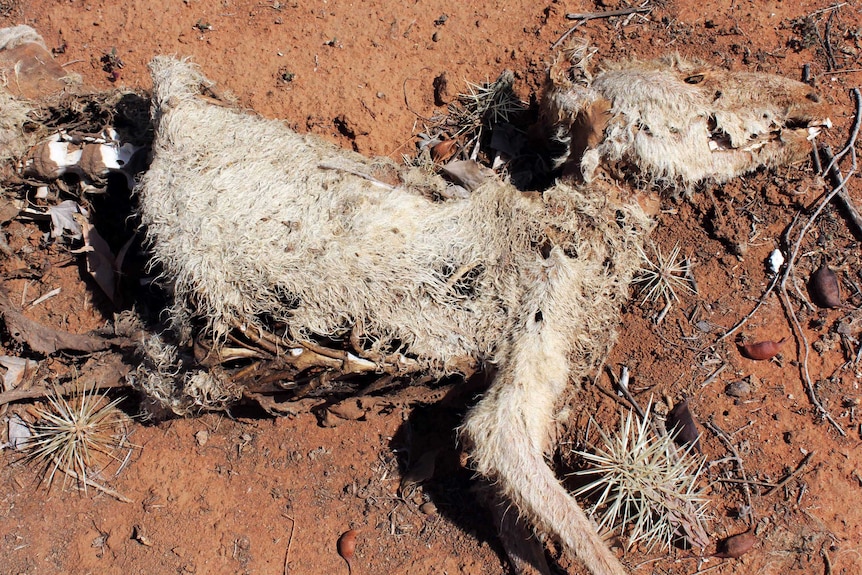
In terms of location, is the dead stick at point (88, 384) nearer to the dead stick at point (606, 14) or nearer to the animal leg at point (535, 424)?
the animal leg at point (535, 424)

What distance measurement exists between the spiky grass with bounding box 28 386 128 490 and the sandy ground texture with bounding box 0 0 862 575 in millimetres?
→ 74

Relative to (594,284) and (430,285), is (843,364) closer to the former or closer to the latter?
(594,284)

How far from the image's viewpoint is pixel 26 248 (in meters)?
4.21

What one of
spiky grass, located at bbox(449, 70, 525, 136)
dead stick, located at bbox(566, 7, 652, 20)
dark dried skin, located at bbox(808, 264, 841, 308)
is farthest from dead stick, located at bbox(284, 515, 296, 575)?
dead stick, located at bbox(566, 7, 652, 20)

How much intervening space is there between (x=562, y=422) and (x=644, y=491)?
0.55 m

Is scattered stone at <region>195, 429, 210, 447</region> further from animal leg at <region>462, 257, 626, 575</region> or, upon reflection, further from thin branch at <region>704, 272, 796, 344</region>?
thin branch at <region>704, 272, 796, 344</region>

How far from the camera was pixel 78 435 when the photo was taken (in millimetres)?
3664

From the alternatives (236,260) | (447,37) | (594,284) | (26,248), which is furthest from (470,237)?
(26,248)

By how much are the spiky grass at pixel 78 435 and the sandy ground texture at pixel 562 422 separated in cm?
7

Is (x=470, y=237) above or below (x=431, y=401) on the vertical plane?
above

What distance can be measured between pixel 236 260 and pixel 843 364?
3234mm

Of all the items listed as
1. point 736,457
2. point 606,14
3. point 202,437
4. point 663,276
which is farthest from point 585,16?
point 202,437

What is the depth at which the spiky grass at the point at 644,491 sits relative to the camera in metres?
3.08

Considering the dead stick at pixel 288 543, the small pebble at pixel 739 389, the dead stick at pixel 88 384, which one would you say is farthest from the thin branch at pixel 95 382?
the small pebble at pixel 739 389
